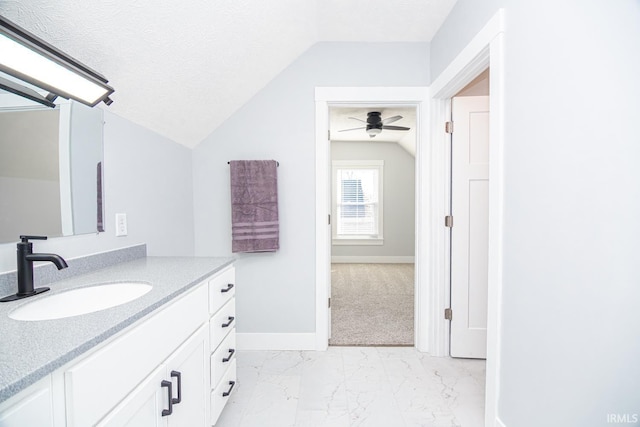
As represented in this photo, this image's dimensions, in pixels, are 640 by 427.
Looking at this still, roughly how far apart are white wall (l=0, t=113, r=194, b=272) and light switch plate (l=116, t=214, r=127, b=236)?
0.10ft

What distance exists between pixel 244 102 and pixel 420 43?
1.45 metres

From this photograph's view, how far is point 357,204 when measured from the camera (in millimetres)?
5867

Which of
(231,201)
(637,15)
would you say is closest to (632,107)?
(637,15)

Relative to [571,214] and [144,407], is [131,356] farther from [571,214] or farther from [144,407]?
[571,214]

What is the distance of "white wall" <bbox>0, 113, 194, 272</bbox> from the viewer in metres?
1.37

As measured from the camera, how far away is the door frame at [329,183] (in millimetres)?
2256

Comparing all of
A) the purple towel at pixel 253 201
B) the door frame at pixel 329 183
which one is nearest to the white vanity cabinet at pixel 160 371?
the purple towel at pixel 253 201

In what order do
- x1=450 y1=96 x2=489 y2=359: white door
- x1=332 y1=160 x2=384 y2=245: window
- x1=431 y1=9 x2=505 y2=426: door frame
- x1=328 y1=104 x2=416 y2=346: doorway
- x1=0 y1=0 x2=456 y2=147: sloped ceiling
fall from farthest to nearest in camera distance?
x1=332 y1=160 x2=384 y2=245: window → x1=328 y1=104 x2=416 y2=346: doorway → x1=450 y1=96 x2=489 y2=359: white door → x1=431 y1=9 x2=505 y2=426: door frame → x1=0 y1=0 x2=456 y2=147: sloped ceiling

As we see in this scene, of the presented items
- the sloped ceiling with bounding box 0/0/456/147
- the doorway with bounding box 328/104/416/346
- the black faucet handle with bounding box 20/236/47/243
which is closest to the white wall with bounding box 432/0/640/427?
the sloped ceiling with bounding box 0/0/456/147

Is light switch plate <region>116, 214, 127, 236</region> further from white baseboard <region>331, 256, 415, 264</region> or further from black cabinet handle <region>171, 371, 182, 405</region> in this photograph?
white baseboard <region>331, 256, 415, 264</region>

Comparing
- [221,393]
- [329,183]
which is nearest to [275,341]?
[221,393]

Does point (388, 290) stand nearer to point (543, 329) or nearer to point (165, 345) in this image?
point (543, 329)

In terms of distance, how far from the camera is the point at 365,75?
2.28m

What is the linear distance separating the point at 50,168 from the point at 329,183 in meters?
1.61
